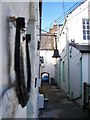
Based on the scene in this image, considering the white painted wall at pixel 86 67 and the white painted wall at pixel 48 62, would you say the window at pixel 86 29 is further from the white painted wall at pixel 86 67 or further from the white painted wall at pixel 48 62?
the white painted wall at pixel 48 62

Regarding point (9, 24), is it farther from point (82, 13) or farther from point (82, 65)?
point (82, 13)

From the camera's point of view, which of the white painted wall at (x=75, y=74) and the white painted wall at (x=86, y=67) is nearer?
the white painted wall at (x=86, y=67)

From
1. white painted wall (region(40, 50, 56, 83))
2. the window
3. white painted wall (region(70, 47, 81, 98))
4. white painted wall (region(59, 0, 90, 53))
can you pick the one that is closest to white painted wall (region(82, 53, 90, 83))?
white painted wall (region(70, 47, 81, 98))

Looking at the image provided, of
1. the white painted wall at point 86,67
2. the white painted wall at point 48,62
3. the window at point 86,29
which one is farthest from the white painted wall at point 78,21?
the white painted wall at point 48,62

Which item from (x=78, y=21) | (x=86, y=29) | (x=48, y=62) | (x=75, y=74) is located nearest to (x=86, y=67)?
(x=75, y=74)

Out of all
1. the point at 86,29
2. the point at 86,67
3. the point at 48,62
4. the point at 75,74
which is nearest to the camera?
the point at 86,67

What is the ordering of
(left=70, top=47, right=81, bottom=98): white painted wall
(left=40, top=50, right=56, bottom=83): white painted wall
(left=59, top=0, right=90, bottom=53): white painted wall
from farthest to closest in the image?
(left=40, top=50, right=56, bottom=83): white painted wall < (left=59, top=0, right=90, bottom=53): white painted wall < (left=70, top=47, right=81, bottom=98): white painted wall

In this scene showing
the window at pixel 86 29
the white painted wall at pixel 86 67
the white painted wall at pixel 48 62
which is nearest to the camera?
the white painted wall at pixel 86 67

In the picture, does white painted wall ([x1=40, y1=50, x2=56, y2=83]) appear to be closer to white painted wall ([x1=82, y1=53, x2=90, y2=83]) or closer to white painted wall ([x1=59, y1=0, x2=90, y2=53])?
white painted wall ([x1=59, y1=0, x2=90, y2=53])

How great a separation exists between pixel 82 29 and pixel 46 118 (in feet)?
37.0

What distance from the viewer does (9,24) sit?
2271 mm

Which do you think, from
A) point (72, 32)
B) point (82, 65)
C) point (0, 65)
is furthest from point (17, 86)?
point (72, 32)

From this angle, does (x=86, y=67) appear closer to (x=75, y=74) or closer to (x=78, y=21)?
(x=75, y=74)

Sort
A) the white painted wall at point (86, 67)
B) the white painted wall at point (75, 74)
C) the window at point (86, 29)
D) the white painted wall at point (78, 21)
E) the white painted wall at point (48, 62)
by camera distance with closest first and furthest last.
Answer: the white painted wall at point (86, 67), the white painted wall at point (75, 74), the white painted wall at point (78, 21), the window at point (86, 29), the white painted wall at point (48, 62)
